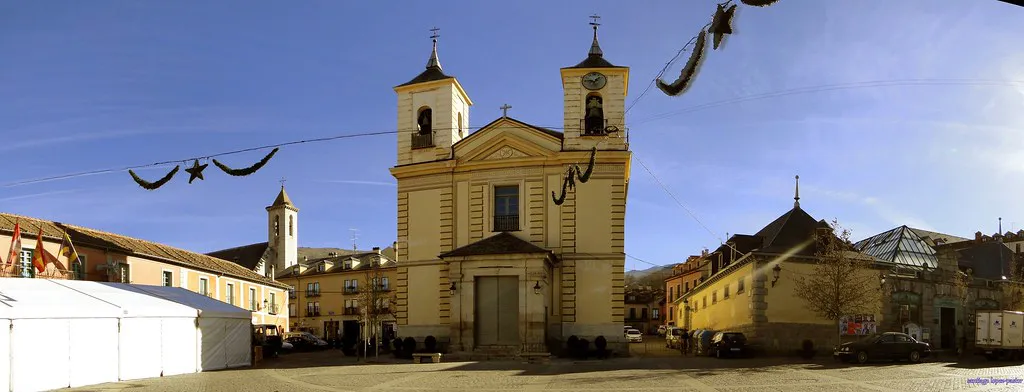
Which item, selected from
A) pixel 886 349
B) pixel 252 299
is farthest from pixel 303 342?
pixel 886 349

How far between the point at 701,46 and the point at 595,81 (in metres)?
23.7

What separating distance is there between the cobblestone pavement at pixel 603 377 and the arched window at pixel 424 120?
1171 cm

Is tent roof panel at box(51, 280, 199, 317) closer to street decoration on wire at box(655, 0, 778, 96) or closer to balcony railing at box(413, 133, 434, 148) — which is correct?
balcony railing at box(413, 133, 434, 148)

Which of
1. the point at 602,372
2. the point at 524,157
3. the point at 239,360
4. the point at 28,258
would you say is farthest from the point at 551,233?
the point at 28,258

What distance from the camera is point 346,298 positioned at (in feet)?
243

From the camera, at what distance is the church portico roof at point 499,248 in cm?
3053

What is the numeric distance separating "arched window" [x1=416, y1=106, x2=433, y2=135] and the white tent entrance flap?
37.3 ft

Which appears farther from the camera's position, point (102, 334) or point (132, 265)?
point (132, 265)

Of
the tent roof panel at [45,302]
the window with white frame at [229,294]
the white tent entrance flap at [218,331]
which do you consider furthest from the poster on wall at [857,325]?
the window with white frame at [229,294]

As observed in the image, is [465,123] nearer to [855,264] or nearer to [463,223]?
[463,223]

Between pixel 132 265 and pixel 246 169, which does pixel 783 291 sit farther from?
pixel 132 265

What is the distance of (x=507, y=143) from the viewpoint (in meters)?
33.6

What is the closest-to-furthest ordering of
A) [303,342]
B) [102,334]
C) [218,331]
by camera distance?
[102,334] < [218,331] < [303,342]

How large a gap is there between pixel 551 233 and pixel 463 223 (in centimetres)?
382
